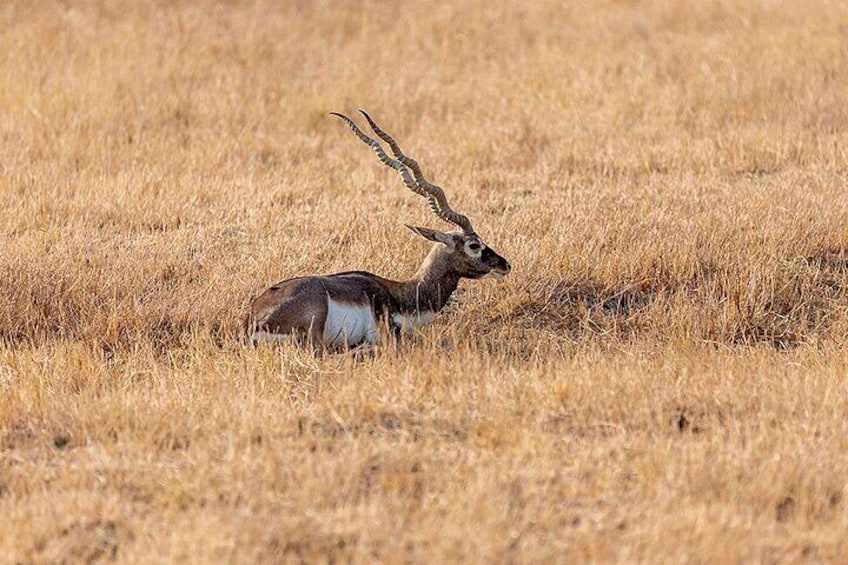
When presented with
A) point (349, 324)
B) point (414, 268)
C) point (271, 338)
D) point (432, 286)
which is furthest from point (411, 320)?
point (414, 268)

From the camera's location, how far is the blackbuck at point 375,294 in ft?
27.6

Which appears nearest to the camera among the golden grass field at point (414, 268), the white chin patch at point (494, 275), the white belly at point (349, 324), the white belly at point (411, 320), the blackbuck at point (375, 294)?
the golden grass field at point (414, 268)

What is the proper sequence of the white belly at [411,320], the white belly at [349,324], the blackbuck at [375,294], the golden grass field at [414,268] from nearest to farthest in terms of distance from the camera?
the golden grass field at [414,268] < the blackbuck at [375,294] < the white belly at [349,324] < the white belly at [411,320]

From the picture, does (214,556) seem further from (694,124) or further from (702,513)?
(694,124)

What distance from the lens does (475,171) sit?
13.1 metres

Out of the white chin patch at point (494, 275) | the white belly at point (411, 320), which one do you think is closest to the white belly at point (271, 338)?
the white belly at point (411, 320)

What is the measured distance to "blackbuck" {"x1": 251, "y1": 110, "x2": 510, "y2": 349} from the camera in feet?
27.6

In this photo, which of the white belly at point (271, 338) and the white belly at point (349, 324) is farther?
the white belly at point (349, 324)

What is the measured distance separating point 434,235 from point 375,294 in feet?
1.92

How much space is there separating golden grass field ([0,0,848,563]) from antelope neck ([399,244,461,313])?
27 centimetres

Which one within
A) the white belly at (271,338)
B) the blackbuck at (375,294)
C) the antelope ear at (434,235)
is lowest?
the white belly at (271,338)

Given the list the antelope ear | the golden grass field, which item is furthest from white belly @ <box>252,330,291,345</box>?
the antelope ear

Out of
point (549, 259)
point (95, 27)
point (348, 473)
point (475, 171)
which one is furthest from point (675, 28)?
point (348, 473)

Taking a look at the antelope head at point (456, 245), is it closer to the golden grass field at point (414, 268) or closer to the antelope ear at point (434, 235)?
the antelope ear at point (434, 235)
